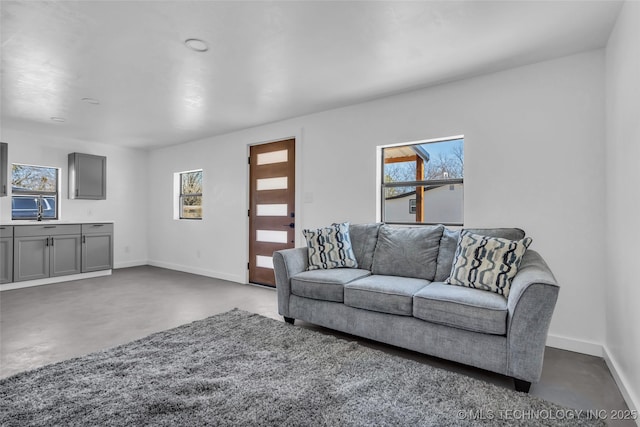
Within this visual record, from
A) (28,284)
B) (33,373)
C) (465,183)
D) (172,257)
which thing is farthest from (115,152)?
(465,183)

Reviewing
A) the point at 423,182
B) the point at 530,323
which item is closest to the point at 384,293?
the point at 530,323

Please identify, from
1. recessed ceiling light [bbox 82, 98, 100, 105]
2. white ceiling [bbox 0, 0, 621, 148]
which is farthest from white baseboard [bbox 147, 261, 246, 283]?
recessed ceiling light [bbox 82, 98, 100, 105]

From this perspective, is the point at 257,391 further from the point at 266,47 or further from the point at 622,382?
the point at 266,47

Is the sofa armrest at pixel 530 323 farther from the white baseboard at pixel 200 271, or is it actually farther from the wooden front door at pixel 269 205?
the white baseboard at pixel 200 271

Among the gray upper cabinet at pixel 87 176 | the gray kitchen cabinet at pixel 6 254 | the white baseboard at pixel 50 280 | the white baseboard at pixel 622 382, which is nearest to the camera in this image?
the white baseboard at pixel 622 382

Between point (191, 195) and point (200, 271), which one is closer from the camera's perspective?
point (200, 271)

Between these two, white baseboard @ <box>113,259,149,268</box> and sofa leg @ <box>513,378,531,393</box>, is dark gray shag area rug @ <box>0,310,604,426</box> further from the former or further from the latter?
white baseboard @ <box>113,259,149,268</box>

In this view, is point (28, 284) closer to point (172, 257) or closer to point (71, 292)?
point (71, 292)

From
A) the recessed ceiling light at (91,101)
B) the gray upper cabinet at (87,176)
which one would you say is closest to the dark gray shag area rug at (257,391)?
the recessed ceiling light at (91,101)

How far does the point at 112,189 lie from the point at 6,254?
2.06m

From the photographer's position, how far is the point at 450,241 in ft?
9.69

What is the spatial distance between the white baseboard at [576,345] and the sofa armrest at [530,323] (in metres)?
1.02

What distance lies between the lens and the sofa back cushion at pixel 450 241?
2682 mm

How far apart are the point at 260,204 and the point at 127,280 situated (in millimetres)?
2453
